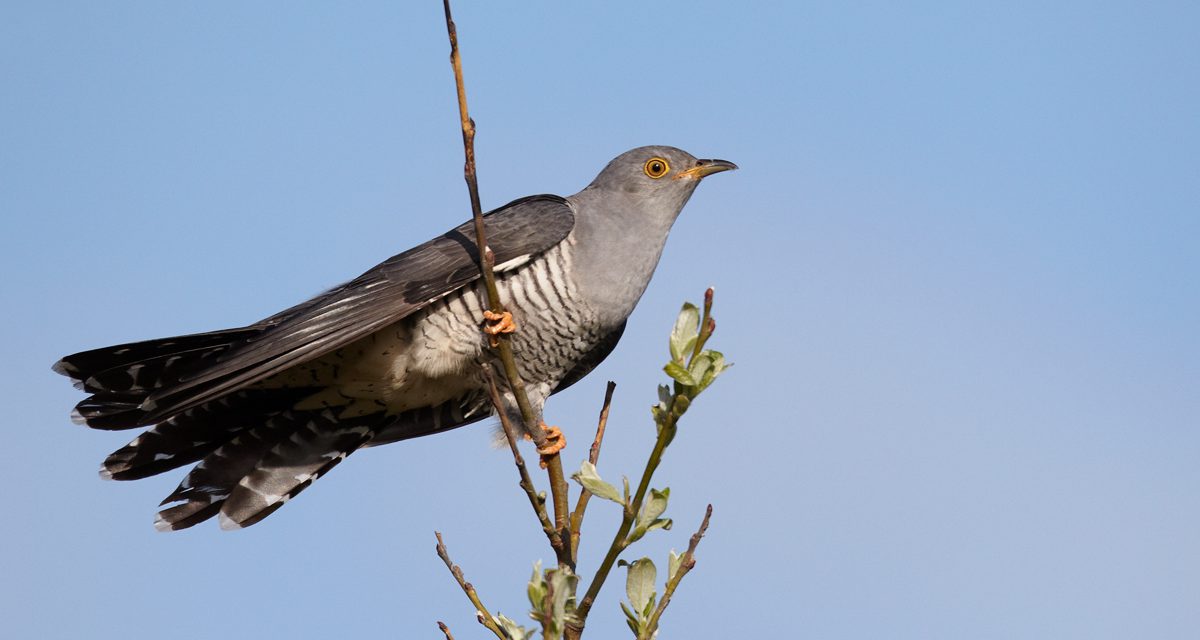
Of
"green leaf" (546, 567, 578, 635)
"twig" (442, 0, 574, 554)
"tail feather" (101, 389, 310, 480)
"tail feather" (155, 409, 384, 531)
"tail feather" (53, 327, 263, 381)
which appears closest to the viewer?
"green leaf" (546, 567, 578, 635)

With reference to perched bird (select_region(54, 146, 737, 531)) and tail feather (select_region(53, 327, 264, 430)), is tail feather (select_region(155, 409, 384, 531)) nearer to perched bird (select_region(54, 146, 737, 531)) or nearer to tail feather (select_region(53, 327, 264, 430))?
perched bird (select_region(54, 146, 737, 531))

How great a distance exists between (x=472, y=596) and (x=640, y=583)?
Answer: 0.43 m

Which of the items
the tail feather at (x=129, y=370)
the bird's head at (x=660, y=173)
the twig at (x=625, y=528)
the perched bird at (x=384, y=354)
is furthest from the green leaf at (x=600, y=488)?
the bird's head at (x=660, y=173)

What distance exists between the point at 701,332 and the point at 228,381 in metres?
2.20

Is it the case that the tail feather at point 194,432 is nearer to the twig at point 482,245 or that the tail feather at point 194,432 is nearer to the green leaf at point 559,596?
the twig at point 482,245

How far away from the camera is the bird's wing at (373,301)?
12.9ft

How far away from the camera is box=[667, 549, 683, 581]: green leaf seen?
89.9 inches

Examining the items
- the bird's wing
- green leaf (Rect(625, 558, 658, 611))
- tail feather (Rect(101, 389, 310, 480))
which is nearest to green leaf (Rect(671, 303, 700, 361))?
green leaf (Rect(625, 558, 658, 611))

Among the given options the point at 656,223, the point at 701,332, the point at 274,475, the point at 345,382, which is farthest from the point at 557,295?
the point at 701,332

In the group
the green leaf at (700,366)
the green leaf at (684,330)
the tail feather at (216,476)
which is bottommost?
the green leaf at (700,366)

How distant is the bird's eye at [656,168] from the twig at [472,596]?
2500mm

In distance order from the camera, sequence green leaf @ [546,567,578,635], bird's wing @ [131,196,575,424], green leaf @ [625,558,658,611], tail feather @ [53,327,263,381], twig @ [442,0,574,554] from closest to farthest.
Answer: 1. green leaf @ [546,567,578,635]
2. green leaf @ [625,558,658,611]
3. twig @ [442,0,574,554]
4. bird's wing @ [131,196,575,424]
5. tail feather @ [53,327,263,381]

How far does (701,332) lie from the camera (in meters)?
2.23

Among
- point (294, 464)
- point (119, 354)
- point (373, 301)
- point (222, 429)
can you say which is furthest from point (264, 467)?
point (373, 301)
